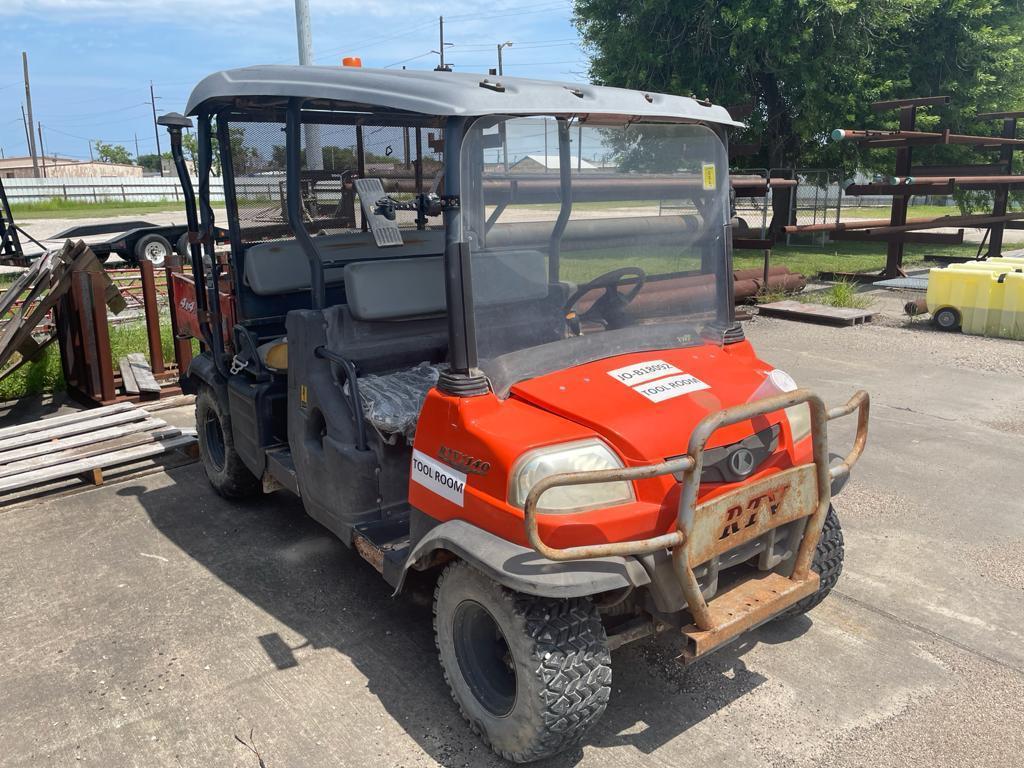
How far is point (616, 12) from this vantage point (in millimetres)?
19641

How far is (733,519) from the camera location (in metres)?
A: 2.76

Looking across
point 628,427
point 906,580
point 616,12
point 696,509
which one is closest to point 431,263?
point 628,427

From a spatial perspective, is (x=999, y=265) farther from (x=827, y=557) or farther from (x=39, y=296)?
(x=39, y=296)

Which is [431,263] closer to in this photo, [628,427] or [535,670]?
[628,427]

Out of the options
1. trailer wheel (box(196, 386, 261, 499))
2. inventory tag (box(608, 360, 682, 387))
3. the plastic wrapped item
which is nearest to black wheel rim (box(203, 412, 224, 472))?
trailer wheel (box(196, 386, 261, 499))

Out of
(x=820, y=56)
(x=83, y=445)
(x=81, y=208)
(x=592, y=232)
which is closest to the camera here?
(x=592, y=232)

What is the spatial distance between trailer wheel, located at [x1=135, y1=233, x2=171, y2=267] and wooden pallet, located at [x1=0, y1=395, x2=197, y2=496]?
10.6m

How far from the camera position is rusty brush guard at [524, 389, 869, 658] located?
8.07ft

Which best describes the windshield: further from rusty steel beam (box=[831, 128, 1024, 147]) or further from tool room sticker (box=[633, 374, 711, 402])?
rusty steel beam (box=[831, 128, 1024, 147])

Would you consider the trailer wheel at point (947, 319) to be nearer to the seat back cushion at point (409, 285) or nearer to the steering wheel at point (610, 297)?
the steering wheel at point (610, 297)

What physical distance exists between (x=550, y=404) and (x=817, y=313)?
29.1 feet

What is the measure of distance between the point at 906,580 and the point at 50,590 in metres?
4.27

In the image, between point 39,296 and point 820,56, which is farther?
point 820,56

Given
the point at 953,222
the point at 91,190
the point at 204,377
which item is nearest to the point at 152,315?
the point at 204,377
